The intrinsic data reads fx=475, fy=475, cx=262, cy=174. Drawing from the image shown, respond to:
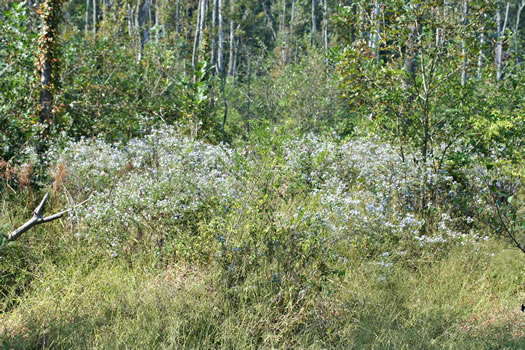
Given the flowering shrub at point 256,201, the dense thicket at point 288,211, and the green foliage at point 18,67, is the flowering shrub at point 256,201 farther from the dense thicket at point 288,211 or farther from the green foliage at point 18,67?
the green foliage at point 18,67

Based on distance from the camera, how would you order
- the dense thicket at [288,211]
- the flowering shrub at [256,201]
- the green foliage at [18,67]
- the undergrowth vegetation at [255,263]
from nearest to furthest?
the undergrowth vegetation at [255,263]
the dense thicket at [288,211]
the flowering shrub at [256,201]
the green foliage at [18,67]

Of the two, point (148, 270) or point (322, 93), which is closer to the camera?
point (148, 270)

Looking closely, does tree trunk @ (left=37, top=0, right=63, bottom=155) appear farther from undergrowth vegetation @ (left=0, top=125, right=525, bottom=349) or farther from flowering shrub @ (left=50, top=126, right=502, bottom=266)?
undergrowth vegetation @ (left=0, top=125, right=525, bottom=349)

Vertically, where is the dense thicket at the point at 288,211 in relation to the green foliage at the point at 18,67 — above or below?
below

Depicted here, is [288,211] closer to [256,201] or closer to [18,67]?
[256,201]

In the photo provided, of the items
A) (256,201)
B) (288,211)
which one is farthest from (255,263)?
(288,211)

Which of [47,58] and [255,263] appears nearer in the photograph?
[255,263]

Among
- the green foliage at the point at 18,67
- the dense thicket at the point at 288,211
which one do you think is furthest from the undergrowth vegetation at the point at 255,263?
the green foliage at the point at 18,67

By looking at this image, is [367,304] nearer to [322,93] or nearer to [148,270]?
[148,270]

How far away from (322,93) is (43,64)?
7206 millimetres

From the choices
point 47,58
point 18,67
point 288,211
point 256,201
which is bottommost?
point 288,211

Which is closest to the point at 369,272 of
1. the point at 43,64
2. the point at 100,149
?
the point at 100,149

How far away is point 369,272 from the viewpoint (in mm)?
4531

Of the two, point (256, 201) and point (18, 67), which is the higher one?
point (18, 67)
